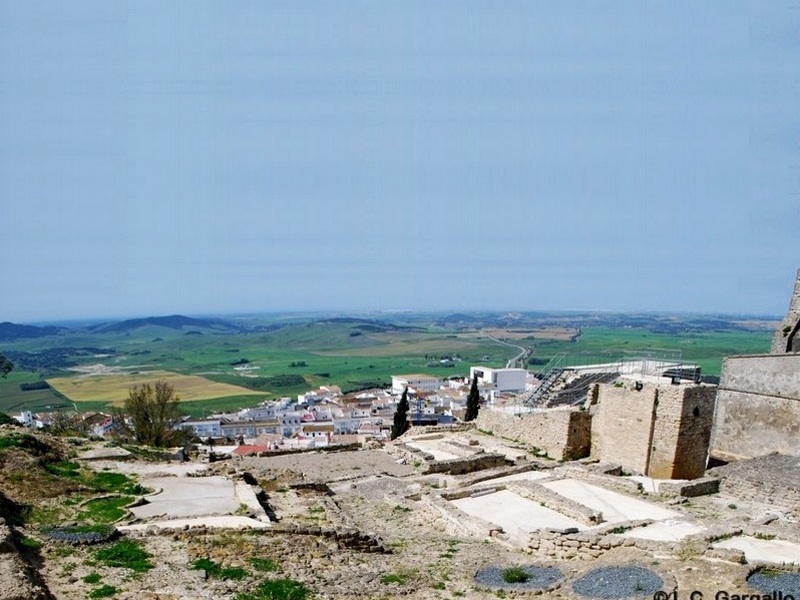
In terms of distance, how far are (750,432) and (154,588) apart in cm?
1723

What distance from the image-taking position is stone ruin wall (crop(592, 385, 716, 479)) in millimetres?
17578

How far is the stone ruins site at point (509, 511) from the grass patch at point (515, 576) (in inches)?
1.0

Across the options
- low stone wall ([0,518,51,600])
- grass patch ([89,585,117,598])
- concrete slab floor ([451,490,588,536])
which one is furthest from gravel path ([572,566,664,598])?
low stone wall ([0,518,51,600])

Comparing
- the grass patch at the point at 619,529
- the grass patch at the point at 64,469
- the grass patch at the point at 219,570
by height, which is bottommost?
the grass patch at the point at 64,469

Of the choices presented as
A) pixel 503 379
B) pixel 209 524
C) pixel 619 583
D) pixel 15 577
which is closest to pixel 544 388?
pixel 209 524

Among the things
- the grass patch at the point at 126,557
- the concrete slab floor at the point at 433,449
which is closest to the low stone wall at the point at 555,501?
the concrete slab floor at the point at 433,449

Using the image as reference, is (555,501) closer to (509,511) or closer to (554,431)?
(509,511)

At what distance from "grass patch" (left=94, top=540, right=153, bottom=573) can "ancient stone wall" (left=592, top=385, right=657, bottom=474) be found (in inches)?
555

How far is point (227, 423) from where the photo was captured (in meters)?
78.3

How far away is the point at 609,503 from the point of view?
49.4 feet

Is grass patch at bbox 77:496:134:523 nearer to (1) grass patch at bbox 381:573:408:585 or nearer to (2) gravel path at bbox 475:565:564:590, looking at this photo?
(1) grass patch at bbox 381:573:408:585

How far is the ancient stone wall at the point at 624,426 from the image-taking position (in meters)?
18.4

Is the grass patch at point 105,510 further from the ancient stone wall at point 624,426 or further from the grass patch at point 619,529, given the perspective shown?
the ancient stone wall at point 624,426

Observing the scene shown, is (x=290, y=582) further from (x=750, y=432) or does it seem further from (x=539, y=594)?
(x=750, y=432)
